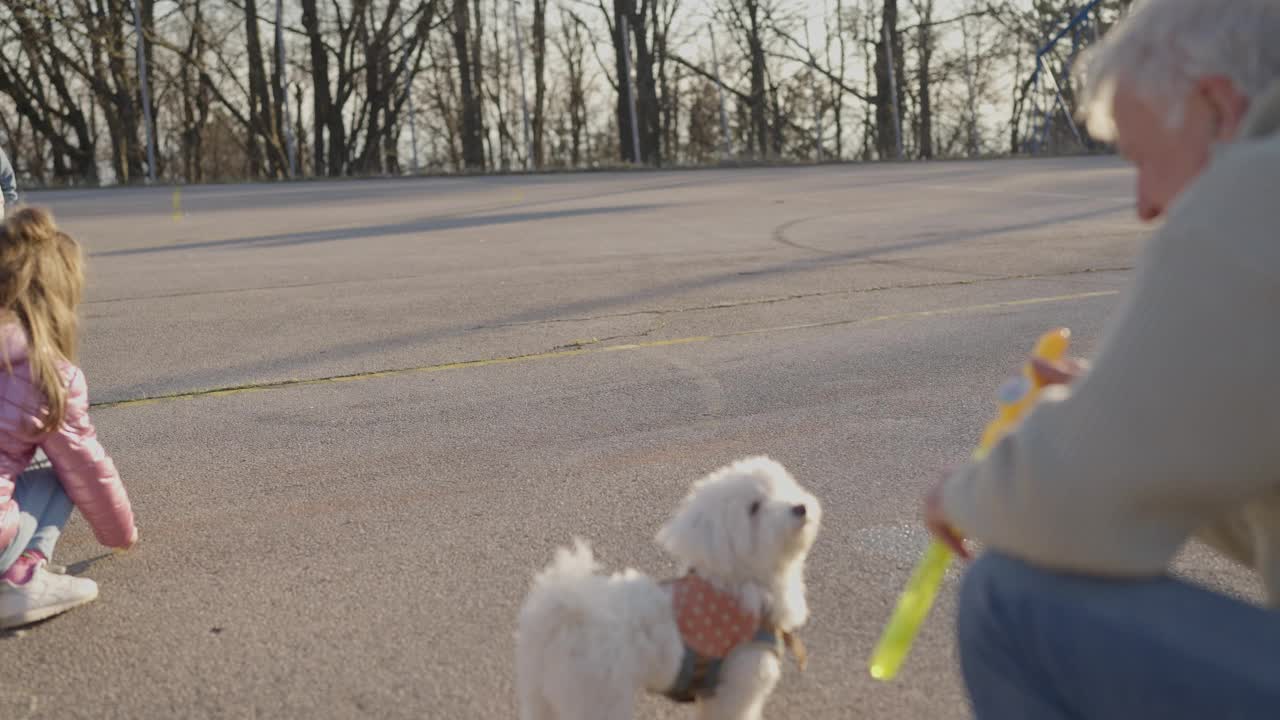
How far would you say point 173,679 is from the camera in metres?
3.16

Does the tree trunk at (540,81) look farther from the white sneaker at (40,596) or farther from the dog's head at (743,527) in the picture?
the dog's head at (743,527)

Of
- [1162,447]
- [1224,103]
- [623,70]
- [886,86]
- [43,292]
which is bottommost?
[1162,447]

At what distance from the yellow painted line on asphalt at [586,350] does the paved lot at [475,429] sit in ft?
0.11

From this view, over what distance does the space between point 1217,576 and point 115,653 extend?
128 inches

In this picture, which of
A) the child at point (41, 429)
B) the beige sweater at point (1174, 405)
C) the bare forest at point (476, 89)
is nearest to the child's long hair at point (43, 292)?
the child at point (41, 429)

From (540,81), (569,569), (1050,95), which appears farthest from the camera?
(540,81)

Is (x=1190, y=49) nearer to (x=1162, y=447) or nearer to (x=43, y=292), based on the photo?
(x=1162, y=447)

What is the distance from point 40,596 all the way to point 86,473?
0.45 metres

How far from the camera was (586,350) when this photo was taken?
23.8 ft

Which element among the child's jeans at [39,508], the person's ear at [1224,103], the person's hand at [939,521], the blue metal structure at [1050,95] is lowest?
the child's jeans at [39,508]

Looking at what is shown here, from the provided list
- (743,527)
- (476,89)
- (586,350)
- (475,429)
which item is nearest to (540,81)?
(476,89)

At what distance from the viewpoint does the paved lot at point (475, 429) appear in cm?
322

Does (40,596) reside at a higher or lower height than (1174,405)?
lower

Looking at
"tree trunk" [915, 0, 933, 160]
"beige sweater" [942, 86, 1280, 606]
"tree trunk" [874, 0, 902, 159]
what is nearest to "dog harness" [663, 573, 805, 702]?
"beige sweater" [942, 86, 1280, 606]
